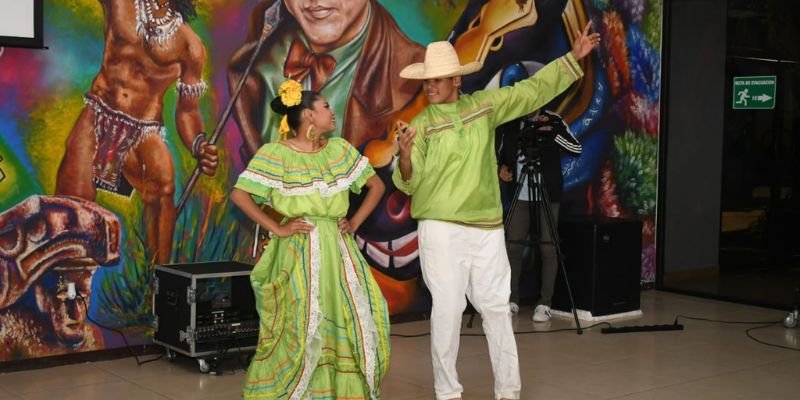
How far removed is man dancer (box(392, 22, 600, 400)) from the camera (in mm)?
4738

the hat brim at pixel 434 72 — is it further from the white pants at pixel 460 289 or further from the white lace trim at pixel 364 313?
the white lace trim at pixel 364 313

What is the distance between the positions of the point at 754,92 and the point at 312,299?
525cm

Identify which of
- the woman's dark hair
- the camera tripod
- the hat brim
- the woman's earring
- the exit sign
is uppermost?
the exit sign

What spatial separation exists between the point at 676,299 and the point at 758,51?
6.95 feet

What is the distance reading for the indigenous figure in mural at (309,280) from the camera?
174 inches

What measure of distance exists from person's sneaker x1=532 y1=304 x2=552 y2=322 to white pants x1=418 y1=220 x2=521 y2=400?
2.26 meters

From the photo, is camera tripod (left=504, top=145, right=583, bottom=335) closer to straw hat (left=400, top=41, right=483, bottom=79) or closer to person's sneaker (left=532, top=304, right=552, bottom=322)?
person's sneaker (left=532, top=304, right=552, bottom=322)

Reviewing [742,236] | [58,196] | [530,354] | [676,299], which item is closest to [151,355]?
[58,196]

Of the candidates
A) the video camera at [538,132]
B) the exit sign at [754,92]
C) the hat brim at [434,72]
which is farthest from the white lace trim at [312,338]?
the exit sign at [754,92]

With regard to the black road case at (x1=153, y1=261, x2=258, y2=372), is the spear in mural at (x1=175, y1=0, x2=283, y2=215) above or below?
above

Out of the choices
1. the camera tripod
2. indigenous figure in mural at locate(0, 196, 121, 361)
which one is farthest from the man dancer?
the camera tripod

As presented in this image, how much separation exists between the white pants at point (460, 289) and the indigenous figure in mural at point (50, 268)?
198cm

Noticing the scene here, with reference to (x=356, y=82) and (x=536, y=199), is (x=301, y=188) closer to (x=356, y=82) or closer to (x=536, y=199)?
(x=356, y=82)

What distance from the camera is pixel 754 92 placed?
832cm
